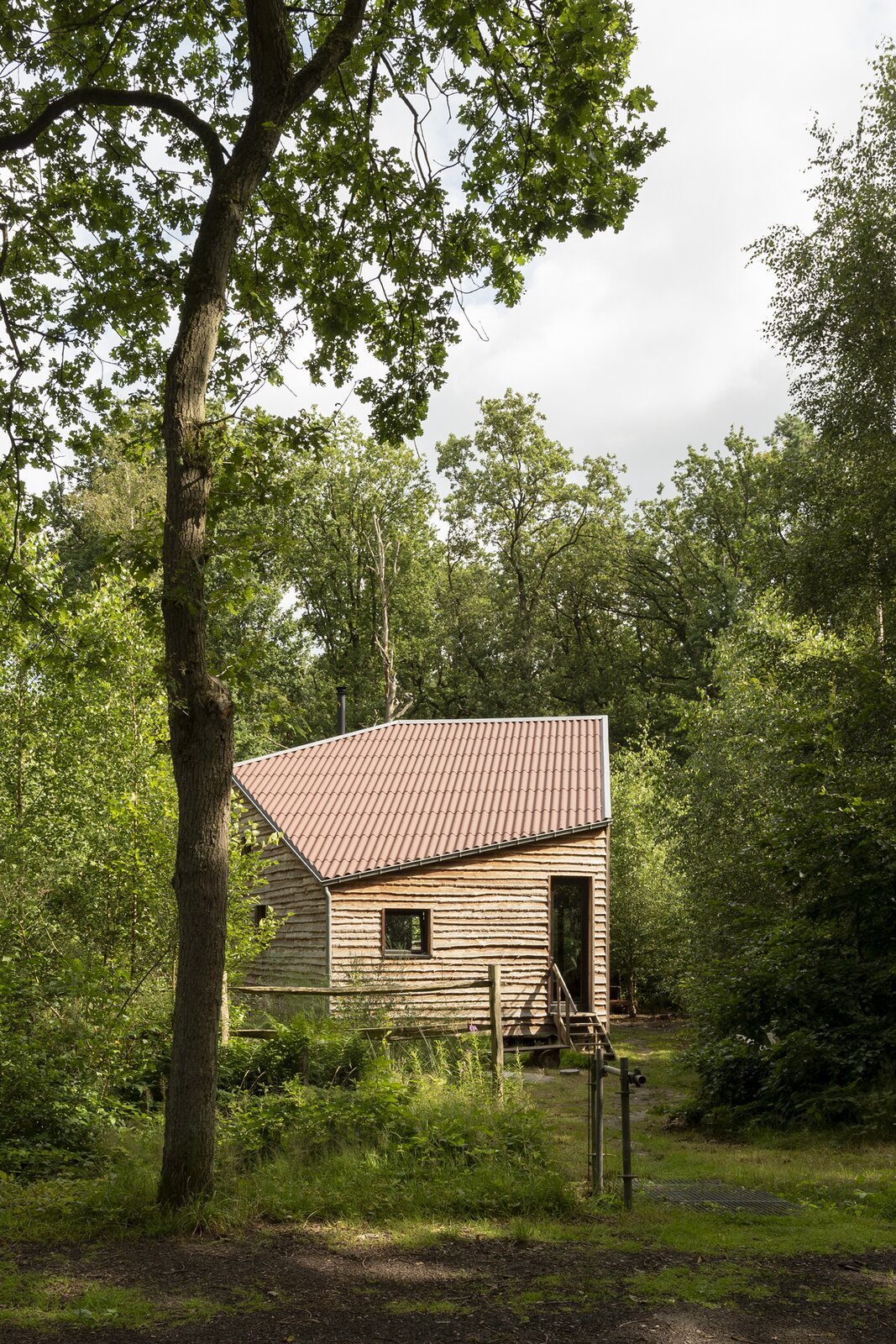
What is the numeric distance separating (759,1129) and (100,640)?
7937mm

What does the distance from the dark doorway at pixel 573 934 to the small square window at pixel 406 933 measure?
209 cm

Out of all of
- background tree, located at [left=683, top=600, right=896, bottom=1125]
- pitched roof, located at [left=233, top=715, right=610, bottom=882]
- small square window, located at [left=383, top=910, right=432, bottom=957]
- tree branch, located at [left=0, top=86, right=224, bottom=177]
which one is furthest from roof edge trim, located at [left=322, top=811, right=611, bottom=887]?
tree branch, located at [left=0, top=86, right=224, bottom=177]

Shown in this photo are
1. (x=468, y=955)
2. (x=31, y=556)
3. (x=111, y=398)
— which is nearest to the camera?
(x=111, y=398)

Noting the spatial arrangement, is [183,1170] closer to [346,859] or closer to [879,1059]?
[879,1059]

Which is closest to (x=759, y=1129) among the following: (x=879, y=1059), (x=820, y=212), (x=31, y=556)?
(x=879, y=1059)

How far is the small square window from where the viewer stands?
58.4 ft

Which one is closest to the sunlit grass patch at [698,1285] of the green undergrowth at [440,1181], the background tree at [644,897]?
the green undergrowth at [440,1181]

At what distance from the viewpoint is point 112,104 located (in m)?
8.43

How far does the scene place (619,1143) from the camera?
10594 millimetres

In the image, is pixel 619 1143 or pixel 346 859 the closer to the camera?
pixel 619 1143

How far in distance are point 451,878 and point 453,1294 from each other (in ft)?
40.6

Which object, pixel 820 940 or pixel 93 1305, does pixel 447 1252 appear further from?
pixel 820 940

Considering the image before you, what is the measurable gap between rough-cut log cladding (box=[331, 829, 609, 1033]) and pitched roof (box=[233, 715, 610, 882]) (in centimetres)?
41

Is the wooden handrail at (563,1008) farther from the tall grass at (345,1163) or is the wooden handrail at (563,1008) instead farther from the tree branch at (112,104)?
the tree branch at (112,104)
